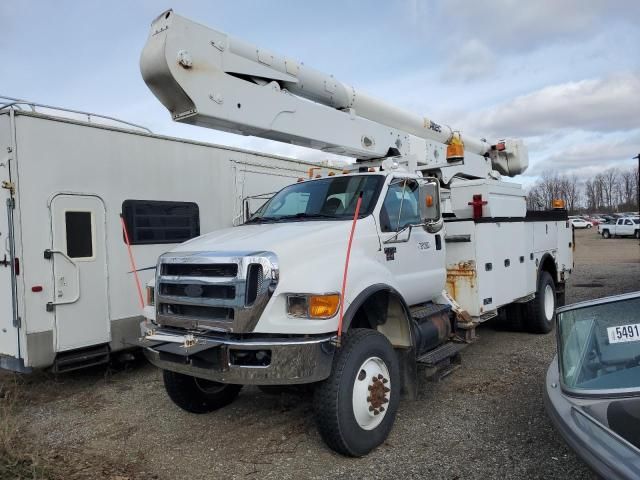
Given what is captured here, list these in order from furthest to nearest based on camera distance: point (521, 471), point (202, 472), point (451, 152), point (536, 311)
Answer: point (536, 311) → point (451, 152) → point (202, 472) → point (521, 471)

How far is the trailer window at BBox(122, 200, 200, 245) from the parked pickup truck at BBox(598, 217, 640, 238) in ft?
124

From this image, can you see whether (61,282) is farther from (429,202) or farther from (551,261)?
(551,261)

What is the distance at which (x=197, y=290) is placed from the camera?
4145 mm

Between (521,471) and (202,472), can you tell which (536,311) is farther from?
(202,472)

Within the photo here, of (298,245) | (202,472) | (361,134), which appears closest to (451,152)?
(361,134)

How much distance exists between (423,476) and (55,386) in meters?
4.69

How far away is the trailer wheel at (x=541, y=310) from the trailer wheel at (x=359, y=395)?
14.1 ft

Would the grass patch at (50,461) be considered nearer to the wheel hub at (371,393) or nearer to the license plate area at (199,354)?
the license plate area at (199,354)

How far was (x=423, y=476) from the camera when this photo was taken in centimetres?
377

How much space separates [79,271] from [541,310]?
251 inches

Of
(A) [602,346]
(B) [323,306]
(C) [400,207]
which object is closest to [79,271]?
(B) [323,306]

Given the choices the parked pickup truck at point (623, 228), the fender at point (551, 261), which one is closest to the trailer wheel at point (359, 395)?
the fender at point (551, 261)

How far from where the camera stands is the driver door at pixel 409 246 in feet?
16.0

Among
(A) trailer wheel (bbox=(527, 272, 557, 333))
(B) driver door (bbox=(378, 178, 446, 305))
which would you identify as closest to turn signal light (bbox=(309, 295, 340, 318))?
(B) driver door (bbox=(378, 178, 446, 305))
